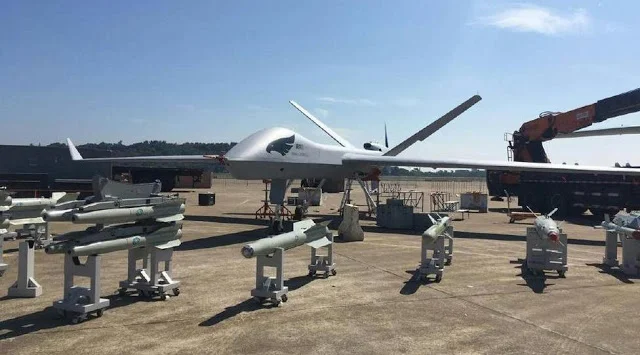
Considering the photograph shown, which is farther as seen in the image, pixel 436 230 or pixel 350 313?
pixel 436 230

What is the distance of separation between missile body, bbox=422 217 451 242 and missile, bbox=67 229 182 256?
5.69 m

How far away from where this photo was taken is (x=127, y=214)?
8828 mm

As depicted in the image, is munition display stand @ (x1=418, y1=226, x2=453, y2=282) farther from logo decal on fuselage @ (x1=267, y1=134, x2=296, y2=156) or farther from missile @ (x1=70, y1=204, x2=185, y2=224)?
logo decal on fuselage @ (x1=267, y1=134, x2=296, y2=156)

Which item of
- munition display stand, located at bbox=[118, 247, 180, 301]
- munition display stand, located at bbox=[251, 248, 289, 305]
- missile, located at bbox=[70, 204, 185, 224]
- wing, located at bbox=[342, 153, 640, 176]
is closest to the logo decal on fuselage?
wing, located at bbox=[342, 153, 640, 176]

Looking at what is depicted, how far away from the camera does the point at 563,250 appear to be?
12.1m

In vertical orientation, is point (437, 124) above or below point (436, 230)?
above

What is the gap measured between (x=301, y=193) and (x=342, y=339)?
28.9 m

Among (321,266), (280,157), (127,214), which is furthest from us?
(280,157)

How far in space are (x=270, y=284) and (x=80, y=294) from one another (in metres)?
3.23

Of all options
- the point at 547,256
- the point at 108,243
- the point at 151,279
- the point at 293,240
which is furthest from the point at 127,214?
the point at 547,256

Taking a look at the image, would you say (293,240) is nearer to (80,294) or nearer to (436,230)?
(436,230)

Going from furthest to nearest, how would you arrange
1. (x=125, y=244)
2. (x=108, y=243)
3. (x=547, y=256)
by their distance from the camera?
(x=547, y=256), (x=125, y=244), (x=108, y=243)

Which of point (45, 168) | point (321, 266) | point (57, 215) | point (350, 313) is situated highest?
point (45, 168)

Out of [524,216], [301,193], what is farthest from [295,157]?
[301,193]
